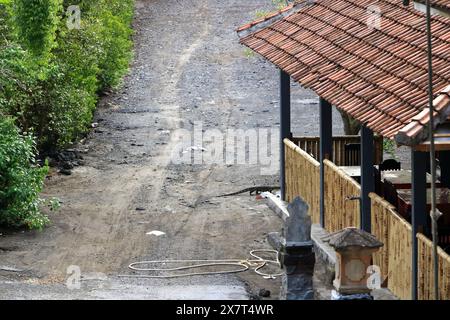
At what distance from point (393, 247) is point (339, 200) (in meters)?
2.27

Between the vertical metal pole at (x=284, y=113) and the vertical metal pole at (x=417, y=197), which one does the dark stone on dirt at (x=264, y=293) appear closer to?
the vertical metal pole at (x=417, y=197)

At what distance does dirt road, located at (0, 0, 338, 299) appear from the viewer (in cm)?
1576

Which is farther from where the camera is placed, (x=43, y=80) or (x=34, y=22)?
(x=43, y=80)

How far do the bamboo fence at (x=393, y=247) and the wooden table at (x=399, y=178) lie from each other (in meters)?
1.55

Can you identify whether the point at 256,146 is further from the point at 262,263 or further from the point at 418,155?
the point at 418,155

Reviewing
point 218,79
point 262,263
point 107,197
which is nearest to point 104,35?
point 218,79

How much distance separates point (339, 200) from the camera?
1463 centimetres

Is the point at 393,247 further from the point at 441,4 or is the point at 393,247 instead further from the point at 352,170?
the point at 352,170

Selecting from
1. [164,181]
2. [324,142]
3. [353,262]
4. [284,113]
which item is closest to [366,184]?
[324,142]

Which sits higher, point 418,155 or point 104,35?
point 104,35

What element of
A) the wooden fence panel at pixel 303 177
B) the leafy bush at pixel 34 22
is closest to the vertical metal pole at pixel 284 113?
the wooden fence panel at pixel 303 177

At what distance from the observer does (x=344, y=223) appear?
14.5 meters

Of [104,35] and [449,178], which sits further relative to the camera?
[104,35]

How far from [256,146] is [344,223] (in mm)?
11108
